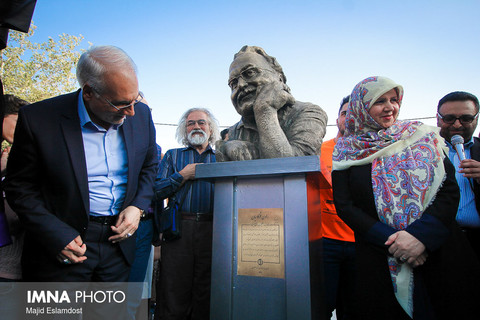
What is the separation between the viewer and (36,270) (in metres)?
1.45

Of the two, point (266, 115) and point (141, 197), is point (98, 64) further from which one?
point (266, 115)

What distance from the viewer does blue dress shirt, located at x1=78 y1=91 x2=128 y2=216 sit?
1.60 m

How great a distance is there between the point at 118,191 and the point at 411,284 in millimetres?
1599

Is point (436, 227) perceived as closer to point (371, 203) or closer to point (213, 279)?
point (371, 203)

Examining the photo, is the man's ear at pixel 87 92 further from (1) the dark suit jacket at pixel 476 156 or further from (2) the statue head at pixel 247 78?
(1) the dark suit jacket at pixel 476 156

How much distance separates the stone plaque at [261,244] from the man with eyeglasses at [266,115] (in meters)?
0.41

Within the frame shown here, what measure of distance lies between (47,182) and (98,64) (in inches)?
26.1

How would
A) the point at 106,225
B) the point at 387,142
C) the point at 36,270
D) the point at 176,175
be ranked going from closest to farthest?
the point at 36,270 → the point at 106,225 → the point at 387,142 → the point at 176,175

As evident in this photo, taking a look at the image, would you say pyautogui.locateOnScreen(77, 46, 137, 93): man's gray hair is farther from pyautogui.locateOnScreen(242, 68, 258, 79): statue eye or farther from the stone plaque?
the stone plaque

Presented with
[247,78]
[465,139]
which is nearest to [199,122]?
[247,78]

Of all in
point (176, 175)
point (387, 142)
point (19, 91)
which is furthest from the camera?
point (19, 91)

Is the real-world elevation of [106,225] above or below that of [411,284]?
above

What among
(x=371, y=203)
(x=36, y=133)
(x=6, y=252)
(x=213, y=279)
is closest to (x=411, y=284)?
(x=371, y=203)

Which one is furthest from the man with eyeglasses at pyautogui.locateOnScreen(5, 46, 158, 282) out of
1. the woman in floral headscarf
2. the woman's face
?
the woman's face
